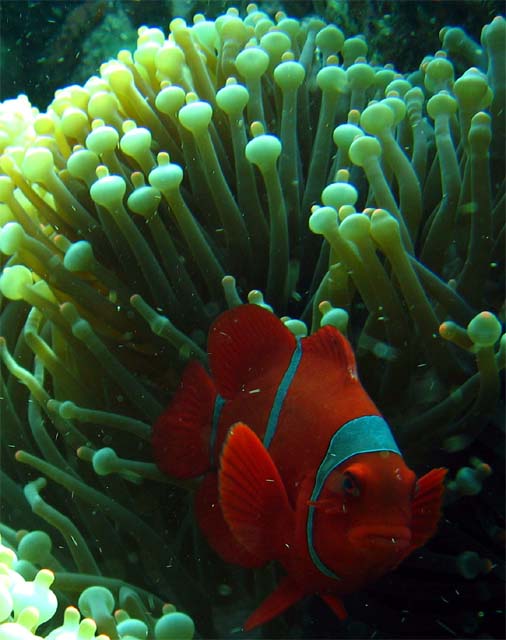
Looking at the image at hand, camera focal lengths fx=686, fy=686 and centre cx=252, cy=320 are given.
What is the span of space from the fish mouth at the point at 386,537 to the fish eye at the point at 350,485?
0.16 feet

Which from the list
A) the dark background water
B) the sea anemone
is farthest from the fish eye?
the dark background water

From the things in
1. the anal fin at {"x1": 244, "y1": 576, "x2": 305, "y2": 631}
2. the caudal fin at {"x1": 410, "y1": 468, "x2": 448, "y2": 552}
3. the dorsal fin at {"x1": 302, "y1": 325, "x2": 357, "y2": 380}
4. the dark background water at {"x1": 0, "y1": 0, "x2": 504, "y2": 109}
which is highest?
the dark background water at {"x1": 0, "y1": 0, "x2": 504, "y2": 109}

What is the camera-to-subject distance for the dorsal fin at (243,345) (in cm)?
116

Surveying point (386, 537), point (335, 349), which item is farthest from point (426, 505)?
point (335, 349)

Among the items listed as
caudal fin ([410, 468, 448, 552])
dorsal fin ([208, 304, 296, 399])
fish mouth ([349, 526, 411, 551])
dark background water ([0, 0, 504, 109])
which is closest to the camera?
fish mouth ([349, 526, 411, 551])

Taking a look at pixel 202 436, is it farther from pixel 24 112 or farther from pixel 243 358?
pixel 24 112

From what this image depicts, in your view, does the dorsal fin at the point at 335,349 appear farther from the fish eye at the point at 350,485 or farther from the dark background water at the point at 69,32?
the dark background water at the point at 69,32

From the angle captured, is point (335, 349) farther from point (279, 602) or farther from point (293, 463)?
point (279, 602)

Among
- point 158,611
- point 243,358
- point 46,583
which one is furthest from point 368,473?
point 158,611

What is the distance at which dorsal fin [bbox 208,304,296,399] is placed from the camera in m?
1.16

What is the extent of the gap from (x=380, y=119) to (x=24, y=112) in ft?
4.00

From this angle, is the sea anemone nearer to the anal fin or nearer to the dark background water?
the anal fin

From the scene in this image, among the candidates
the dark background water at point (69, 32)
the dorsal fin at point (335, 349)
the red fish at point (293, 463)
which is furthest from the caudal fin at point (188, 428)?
the dark background water at point (69, 32)

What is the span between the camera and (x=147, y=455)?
4.70 feet
